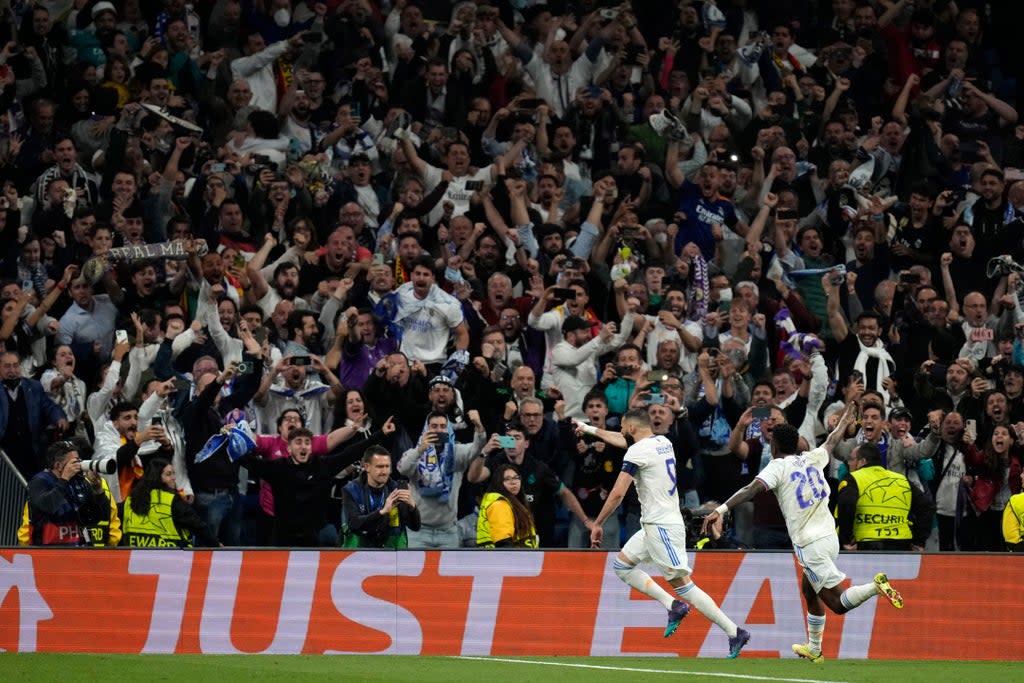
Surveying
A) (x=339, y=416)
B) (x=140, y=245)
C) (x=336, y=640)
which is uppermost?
(x=140, y=245)

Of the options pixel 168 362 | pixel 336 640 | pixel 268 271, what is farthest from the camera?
pixel 268 271

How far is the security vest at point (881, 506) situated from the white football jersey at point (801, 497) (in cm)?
160

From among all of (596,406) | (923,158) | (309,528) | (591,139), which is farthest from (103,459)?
(923,158)

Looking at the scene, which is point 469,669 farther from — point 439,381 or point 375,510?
point 439,381

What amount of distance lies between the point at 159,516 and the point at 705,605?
16.3 ft

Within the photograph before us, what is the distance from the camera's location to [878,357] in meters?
18.1

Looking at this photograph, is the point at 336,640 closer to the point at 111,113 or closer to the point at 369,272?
the point at 369,272

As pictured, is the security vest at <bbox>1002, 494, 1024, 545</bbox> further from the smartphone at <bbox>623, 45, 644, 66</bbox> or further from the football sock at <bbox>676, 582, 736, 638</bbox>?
the smartphone at <bbox>623, 45, 644, 66</bbox>

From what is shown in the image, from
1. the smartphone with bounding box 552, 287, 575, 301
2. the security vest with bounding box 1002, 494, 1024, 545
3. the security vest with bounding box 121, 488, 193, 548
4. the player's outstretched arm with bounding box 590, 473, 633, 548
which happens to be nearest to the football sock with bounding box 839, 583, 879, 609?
the player's outstretched arm with bounding box 590, 473, 633, 548

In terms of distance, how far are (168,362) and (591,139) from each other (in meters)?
6.75

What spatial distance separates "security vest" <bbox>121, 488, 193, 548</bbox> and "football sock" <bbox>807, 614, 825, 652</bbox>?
18.0 feet

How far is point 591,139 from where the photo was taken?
70.5 ft

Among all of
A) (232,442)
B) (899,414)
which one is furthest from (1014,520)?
(232,442)

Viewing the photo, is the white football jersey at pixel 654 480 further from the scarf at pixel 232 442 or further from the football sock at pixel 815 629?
the scarf at pixel 232 442
